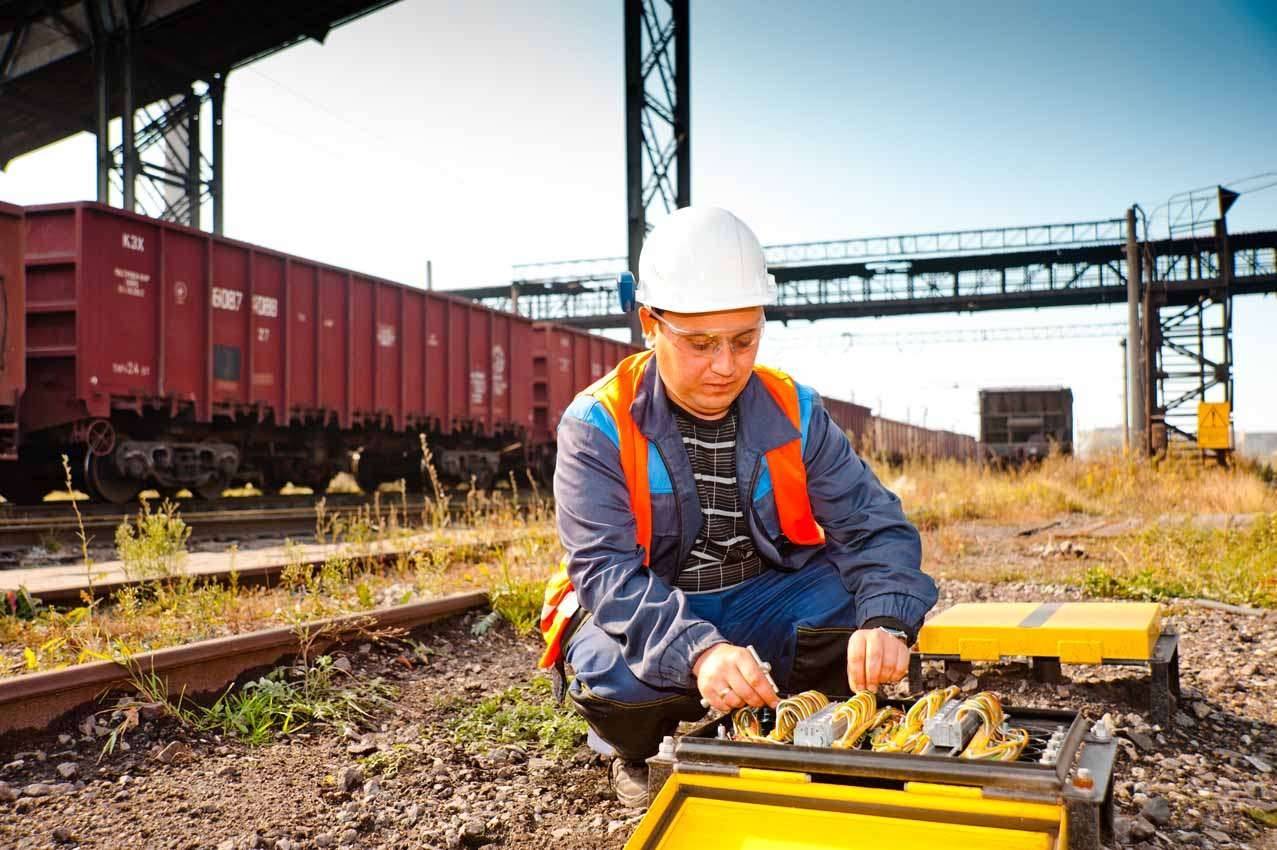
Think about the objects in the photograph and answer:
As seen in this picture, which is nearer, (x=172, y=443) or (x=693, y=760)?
(x=693, y=760)

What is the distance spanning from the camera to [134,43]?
17.2 meters

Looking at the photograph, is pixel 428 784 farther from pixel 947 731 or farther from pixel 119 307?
pixel 119 307

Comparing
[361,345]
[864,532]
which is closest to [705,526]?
[864,532]

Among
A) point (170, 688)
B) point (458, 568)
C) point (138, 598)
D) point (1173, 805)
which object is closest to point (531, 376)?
point (458, 568)

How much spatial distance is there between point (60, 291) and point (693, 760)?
33.5 ft

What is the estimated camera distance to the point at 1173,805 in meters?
2.46

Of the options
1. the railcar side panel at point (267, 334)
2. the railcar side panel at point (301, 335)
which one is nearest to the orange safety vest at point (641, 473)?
the railcar side panel at point (267, 334)

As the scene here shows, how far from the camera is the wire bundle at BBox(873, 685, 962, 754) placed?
1.84 m

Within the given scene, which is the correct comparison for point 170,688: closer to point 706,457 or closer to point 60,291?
point 706,457

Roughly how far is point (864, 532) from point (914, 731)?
0.81 meters

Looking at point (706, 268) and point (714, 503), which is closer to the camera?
point (706, 268)

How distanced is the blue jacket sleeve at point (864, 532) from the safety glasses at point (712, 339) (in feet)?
1.23

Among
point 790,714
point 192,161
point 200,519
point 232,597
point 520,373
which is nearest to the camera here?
point 790,714

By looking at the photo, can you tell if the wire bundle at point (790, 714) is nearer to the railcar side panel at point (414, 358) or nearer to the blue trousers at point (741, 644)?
the blue trousers at point (741, 644)
